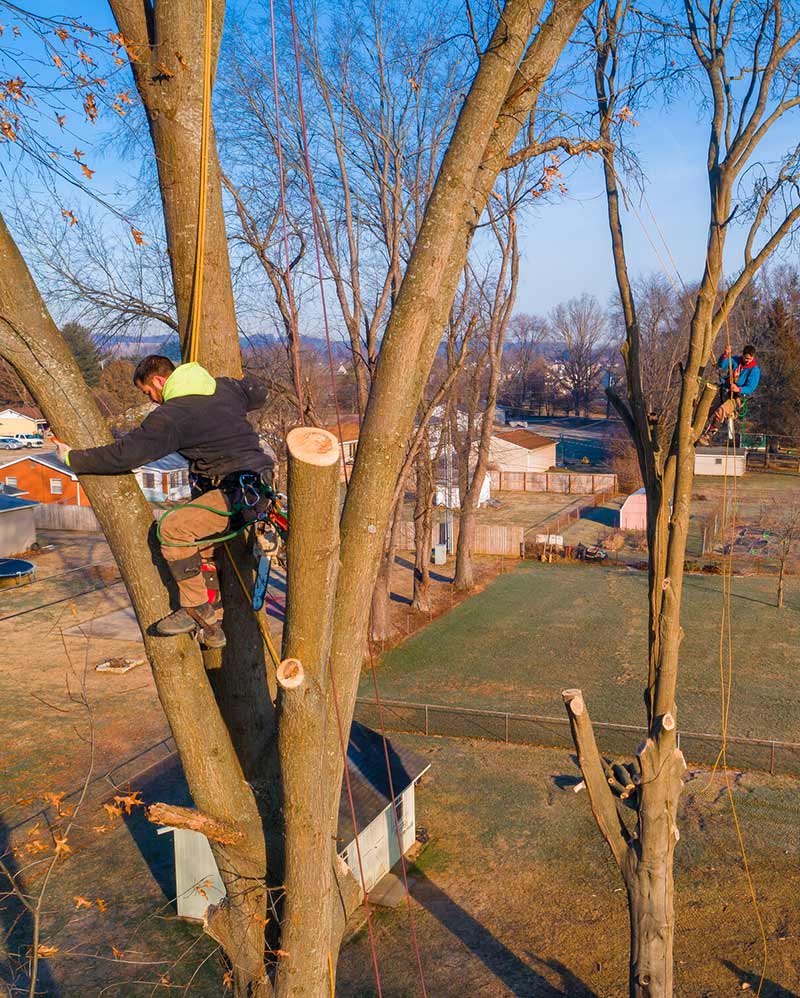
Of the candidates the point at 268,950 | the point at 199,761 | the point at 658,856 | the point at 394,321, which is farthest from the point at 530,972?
the point at 394,321

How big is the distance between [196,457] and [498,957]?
906 centimetres

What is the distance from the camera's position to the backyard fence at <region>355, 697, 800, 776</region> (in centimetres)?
1496

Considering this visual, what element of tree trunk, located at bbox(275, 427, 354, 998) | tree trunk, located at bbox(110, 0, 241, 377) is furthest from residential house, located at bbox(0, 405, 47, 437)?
tree trunk, located at bbox(275, 427, 354, 998)

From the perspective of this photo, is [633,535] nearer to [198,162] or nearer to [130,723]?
→ [130,723]

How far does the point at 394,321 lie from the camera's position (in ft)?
11.7

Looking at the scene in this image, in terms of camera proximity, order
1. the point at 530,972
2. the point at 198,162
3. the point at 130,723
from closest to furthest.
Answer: the point at 198,162 < the point at 530,972 < the point at 130,723

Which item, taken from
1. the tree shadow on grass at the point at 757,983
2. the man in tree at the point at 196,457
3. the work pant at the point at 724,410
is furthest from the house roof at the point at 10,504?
the man in tree at the point at 196,457

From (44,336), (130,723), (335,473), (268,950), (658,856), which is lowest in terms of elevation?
(130,723)

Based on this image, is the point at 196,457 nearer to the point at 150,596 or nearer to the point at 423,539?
the point at 150,596

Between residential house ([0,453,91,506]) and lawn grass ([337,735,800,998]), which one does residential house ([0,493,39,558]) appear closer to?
residential house ([0,453,91,506])

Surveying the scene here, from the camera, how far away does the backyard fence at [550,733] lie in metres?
15.0

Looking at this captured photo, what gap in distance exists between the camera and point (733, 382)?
8.73m

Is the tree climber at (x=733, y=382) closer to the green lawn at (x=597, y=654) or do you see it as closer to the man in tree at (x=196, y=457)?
the man in tree at (x=196, y=457)

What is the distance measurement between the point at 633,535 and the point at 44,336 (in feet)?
121
